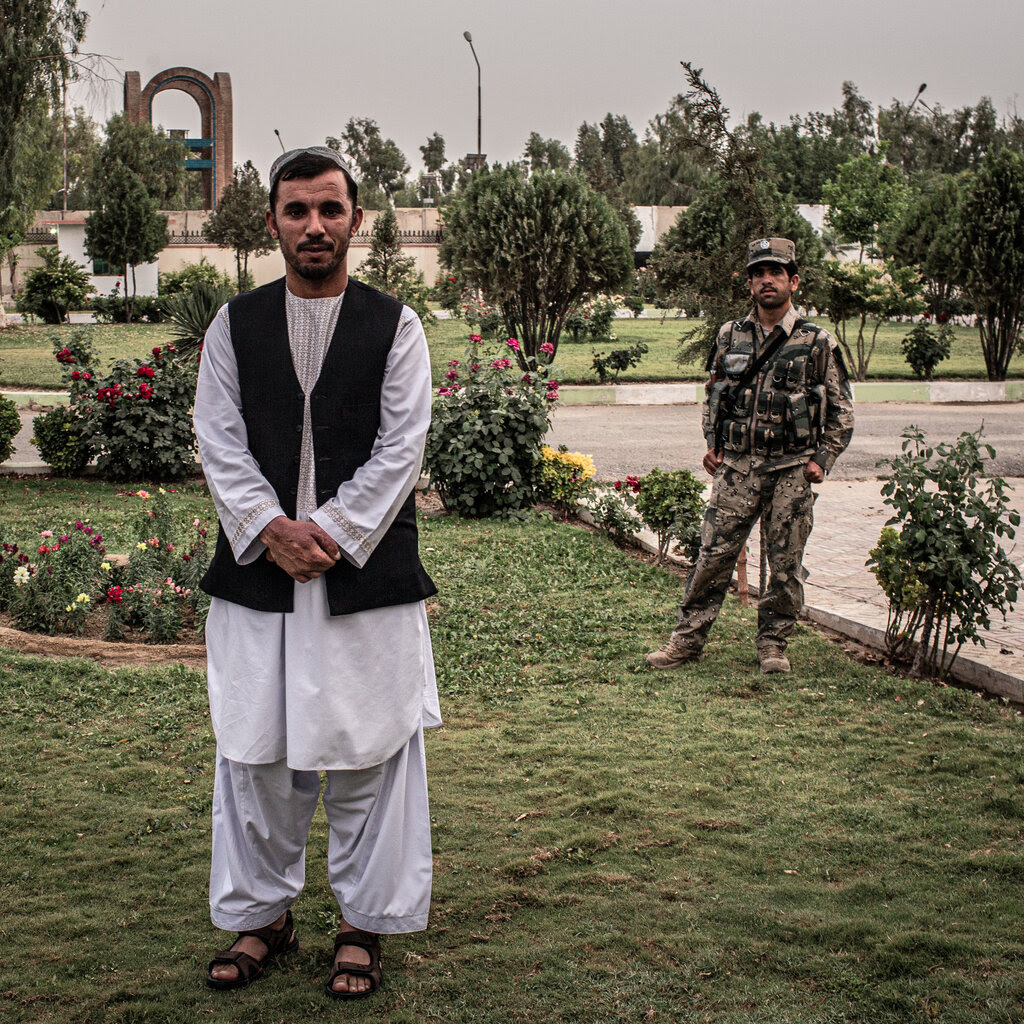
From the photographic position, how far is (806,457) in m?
5.19

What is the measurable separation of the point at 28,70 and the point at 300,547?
9523 millimetres

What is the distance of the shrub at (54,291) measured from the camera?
30.5 metres

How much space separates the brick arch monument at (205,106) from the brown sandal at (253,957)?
6540 cm

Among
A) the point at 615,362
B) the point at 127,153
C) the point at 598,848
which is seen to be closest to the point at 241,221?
the point at 127,153

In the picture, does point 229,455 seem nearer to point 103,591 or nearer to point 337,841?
point 337,841

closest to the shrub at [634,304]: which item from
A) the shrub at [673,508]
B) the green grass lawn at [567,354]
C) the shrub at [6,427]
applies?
the green grass lawn at [567,354]

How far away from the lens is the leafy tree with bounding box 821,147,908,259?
1671 inches

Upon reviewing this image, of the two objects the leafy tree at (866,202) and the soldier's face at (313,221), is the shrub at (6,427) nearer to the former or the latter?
the soldier's face at (313,221)

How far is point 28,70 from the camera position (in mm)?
10367

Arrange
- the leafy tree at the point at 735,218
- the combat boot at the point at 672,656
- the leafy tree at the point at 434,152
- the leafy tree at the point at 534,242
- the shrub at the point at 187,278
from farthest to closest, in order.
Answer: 1. the leafy tree at the point at 434,152
2. the shrub at the point at 187,278
3. the leafy tree at the point at 534,242
4. the leafy tree at the point at 735,218
5. the combat boot at the point at 672,656

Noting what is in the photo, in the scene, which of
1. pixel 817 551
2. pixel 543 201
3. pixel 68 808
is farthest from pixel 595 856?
pixel 543 201

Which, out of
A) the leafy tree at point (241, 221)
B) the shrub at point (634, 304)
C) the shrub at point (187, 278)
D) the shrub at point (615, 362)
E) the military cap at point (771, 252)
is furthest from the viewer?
the shrub at point (634, 304)

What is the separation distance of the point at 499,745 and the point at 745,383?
6.59 ft

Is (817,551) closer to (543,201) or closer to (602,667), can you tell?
(602,667)
